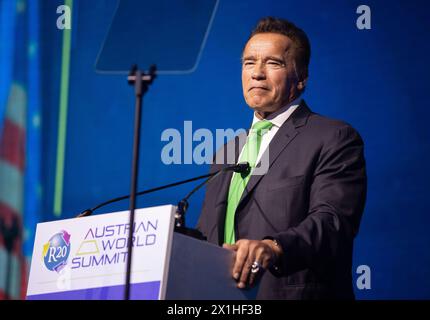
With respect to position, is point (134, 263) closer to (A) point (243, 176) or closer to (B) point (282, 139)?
(A) point (243, 176)

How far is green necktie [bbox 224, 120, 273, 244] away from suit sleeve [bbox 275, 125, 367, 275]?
0.27 m

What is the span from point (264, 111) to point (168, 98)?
0.64 meters

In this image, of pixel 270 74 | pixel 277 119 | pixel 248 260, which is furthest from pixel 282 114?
pixel 248 260

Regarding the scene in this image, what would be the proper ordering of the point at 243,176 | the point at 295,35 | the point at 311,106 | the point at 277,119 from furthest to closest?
the point at 311,106
the point at 295,35
the point at 277,119
the point at 243,176

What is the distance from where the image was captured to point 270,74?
306 centimetres

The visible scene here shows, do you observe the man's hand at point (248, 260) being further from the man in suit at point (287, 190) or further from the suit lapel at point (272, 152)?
the suit lapel at point (272, 152)

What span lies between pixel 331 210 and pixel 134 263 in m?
0.75

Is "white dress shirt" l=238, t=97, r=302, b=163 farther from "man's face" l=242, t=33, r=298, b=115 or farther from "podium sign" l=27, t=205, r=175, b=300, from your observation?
"podium sign" l=27, t=205, r=175, b=300

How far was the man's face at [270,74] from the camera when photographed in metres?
3.06

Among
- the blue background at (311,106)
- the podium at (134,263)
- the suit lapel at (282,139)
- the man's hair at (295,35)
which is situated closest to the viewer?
the podium at (134,263)

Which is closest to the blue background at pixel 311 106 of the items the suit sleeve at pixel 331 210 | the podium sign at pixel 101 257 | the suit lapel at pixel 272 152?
the suit lapel at pixel 272 152

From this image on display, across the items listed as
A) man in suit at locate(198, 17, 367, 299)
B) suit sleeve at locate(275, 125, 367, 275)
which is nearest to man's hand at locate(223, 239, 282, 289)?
man in suit at locate(198, 17, 367, 299)

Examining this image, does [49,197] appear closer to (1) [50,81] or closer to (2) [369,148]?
(1) [50,81]
